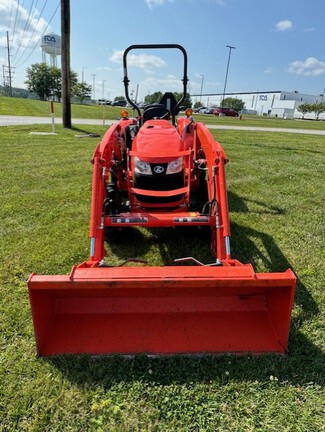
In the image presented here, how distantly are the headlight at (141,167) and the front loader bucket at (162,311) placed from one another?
4.53 ft

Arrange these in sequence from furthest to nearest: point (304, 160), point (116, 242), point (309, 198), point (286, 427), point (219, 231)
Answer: point (304, 160) → point (309, 198) → point (116, 242) → point (219, 231) → point (286, 427)

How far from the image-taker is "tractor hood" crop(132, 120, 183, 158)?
11.5ft

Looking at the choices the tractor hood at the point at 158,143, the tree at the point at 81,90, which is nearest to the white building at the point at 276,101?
the tree at the point at 81,90

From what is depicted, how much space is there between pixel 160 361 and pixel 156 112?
3.50 metres

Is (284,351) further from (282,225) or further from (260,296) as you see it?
(282,225)

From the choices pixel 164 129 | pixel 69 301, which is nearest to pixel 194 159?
pixel 164 129

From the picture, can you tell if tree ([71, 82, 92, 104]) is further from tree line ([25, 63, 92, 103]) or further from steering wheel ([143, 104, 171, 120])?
steering wheel ([143, 104, 171, 120])

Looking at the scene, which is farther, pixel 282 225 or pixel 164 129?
pixel 282 225

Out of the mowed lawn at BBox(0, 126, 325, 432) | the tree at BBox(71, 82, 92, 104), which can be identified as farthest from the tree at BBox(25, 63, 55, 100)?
the mowed lawn at BBox(0, 126, 325, 432)

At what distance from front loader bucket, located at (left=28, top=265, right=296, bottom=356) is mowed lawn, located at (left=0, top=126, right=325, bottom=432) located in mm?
94

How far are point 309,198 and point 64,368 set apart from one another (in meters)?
4.91

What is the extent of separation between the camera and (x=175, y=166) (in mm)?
3498

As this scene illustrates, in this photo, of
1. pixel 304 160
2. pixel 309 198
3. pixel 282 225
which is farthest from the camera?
pixel 304 160

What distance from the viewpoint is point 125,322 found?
2.50 metres
